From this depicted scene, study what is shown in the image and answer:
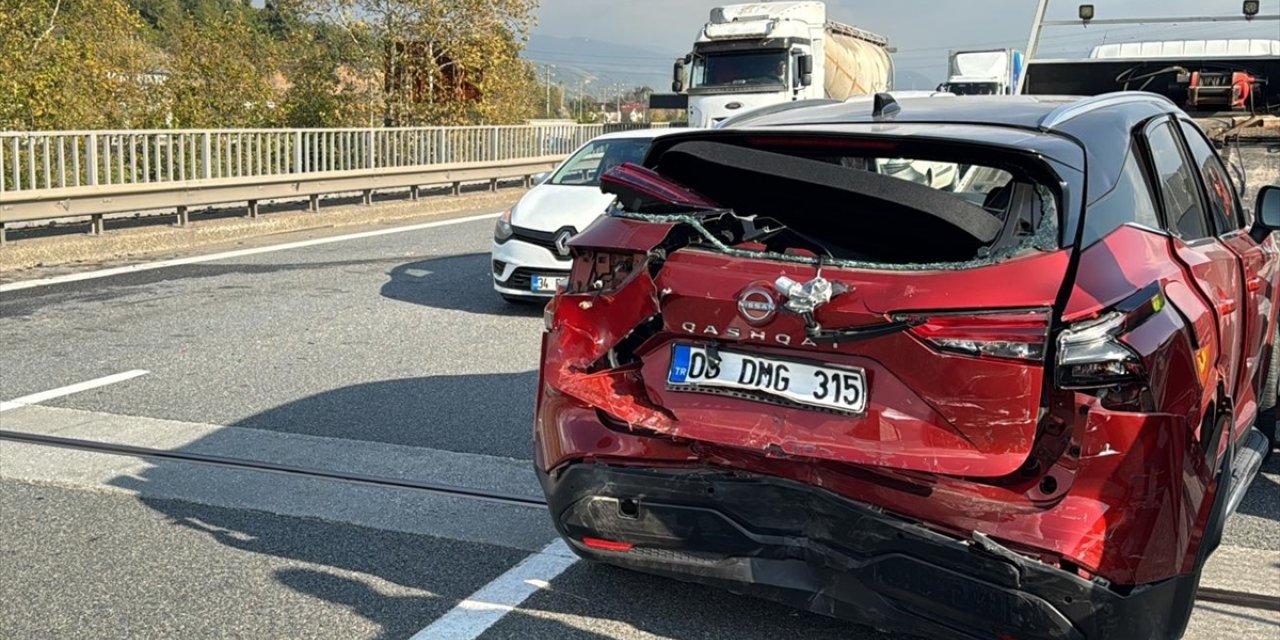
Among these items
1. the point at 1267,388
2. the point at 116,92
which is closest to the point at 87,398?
the point at 1267,388

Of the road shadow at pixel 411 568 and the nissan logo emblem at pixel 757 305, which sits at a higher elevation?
the nissan logo emblem at pixel 757 305

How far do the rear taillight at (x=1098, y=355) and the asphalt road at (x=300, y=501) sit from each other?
4.44ft

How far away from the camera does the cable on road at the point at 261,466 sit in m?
5.40

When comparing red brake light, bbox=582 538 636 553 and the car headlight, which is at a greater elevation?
the car headlight

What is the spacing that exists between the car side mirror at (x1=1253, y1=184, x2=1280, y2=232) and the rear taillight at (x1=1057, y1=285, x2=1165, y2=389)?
2019 millimetres

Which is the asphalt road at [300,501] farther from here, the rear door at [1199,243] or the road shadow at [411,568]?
the rear door at [1199,243]

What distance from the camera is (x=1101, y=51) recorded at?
474 inches

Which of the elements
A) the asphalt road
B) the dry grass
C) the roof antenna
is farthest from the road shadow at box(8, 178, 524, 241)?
the roof antenna

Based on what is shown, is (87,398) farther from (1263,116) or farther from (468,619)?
(1263,116)

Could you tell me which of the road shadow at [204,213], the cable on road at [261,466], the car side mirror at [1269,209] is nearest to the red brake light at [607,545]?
the cable on road at [261,466]

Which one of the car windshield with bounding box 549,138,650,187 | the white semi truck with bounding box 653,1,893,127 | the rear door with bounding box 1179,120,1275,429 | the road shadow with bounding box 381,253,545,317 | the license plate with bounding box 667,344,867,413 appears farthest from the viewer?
the white semi truck with bounding box 653,1,893,127

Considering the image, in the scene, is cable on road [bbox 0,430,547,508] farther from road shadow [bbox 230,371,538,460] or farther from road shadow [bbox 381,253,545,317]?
road shadow [bbox 381,253,545,317]

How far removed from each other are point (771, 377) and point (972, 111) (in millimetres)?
1297

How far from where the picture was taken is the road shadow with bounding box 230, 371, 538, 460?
20.8ft
